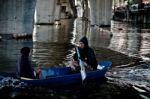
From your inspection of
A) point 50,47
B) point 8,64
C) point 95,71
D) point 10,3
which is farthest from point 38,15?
point 95,71

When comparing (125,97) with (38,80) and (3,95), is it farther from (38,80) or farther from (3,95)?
(3,95)

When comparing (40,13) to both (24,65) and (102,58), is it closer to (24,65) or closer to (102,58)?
(102,58)

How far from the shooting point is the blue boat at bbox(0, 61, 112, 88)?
19.2 m

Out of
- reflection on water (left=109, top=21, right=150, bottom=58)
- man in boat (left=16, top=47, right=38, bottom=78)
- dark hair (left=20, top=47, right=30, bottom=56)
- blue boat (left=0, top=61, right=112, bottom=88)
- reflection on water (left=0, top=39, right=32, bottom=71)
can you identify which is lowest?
reflection on water (left=109, top=21, right=150, bottom=58)

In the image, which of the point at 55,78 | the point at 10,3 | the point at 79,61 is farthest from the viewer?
the point at 10,3

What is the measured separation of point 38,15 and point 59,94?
56.6 metres

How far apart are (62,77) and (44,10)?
5489cm

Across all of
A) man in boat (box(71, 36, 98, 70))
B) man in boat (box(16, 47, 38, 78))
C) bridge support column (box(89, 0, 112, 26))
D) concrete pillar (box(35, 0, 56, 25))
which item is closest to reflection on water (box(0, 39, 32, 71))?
man in boat (box(71, 36, 98, 70))

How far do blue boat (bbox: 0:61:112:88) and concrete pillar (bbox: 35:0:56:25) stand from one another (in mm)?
51469

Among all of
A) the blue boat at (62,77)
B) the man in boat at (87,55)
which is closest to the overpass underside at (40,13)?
the blue boat at (62,77)

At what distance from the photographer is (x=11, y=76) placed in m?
19.6

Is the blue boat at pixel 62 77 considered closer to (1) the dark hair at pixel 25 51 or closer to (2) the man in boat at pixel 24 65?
(2) the man in boat at pixel 24 65

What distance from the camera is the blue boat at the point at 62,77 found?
19.2m

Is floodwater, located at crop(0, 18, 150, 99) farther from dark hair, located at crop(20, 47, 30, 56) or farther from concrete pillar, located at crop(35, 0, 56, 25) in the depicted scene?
concrete pillar, located at crop(35, 0, 56, 25)
